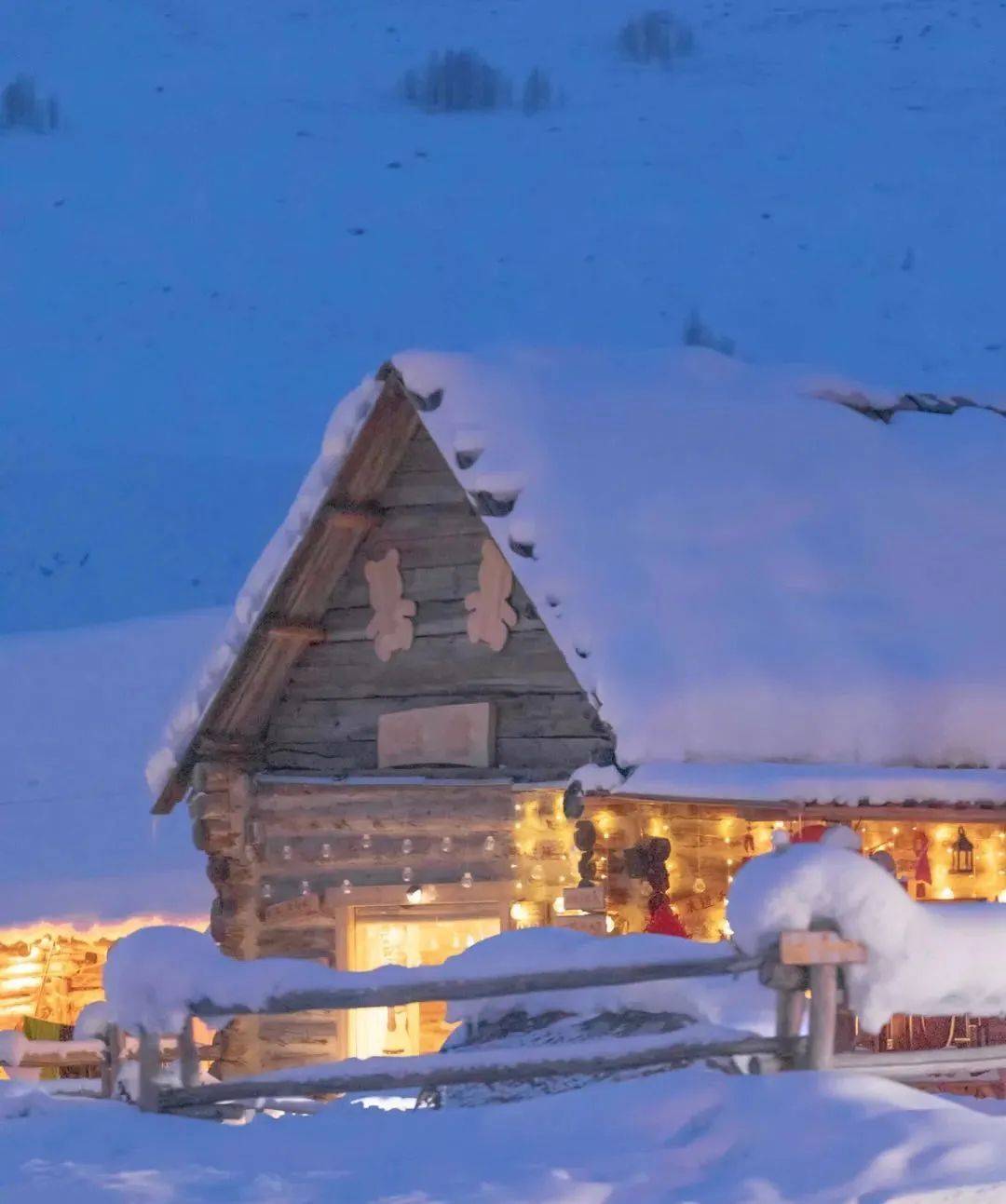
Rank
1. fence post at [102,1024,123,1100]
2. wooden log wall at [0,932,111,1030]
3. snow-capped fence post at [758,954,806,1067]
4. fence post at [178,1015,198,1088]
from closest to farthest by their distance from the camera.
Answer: snow-capped fence post at [758,954,806,1067] → fence post at [178,1015,198,1088] → fence post at [102,1024,123,1100] → wooden log wall at [0,932,111,1030]

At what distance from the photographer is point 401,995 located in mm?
8641

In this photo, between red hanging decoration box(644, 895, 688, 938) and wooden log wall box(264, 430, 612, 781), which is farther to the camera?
wooden log wall box(264, 430, 612, 781)

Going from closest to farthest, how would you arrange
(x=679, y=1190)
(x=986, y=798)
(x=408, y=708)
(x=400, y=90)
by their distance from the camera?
(x=679, y=1190) → (x=986, y=798) → (x=408, y=708) → (x=400, y=90)

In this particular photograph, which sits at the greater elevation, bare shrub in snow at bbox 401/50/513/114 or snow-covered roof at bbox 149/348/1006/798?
bare shrub in snow at bbox 401/50/513/114

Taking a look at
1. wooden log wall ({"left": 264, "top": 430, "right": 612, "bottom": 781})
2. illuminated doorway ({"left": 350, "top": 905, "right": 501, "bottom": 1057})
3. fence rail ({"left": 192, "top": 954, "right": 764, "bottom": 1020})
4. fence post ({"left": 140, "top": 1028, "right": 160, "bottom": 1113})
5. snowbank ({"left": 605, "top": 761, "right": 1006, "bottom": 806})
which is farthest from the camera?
illuminated doorway ({"left": 350, "top": 905, "right": 501, "bottom": 1057})

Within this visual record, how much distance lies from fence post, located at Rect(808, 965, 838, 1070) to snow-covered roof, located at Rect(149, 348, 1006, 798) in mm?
5348

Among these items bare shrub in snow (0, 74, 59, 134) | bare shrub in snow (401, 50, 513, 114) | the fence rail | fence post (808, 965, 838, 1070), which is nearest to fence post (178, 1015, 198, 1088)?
the fence rail

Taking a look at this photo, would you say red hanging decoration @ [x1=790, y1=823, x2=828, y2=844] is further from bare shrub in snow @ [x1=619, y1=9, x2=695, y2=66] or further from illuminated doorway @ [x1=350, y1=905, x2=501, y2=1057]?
bare shrub in snow @ [x1=619, y1=9, x2=695, y2=66]

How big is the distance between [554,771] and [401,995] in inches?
245

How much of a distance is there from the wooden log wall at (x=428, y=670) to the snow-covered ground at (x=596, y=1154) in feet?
20.6

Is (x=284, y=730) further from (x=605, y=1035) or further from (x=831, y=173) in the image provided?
(x=831, y=173)

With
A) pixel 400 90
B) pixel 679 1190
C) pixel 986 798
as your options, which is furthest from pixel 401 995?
pixel 400 90

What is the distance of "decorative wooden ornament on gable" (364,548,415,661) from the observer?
15602 millimetres

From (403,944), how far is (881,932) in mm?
8577
